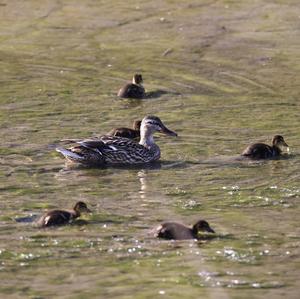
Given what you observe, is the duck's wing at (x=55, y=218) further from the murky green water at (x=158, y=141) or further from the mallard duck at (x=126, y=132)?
the mallard duck at (x=126, y=132)

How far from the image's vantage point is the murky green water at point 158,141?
993cm

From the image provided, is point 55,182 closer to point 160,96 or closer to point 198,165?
point 198,165

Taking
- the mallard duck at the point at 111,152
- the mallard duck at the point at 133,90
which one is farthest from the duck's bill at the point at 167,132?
the mallard duck at the point at 133,90

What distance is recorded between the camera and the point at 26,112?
16844 mm

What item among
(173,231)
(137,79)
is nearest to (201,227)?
(173,231)

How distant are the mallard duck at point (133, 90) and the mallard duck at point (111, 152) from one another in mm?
2897

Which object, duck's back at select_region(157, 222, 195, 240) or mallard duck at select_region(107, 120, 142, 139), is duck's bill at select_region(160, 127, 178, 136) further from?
duck's back at select_region(157, 222, 195, 240)

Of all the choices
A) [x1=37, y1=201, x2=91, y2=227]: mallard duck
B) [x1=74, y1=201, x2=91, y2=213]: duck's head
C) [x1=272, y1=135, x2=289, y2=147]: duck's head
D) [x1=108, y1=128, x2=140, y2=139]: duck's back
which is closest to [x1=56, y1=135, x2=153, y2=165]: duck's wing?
[x1=108, y1=128, x2=140, y2=139]: duck's back

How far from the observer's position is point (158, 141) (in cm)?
1572

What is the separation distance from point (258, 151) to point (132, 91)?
382cm

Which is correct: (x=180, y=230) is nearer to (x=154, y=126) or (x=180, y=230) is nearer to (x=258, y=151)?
(x=258, y=151)

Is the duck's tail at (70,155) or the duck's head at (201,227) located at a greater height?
the duck's tail at (70,155)

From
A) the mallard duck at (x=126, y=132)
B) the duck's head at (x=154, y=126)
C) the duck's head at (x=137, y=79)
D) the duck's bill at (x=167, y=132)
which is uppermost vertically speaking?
the duck's head at (x=137, y=79)

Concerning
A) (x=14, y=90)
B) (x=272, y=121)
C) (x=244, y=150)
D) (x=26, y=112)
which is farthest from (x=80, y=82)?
(x=244, y=150)
